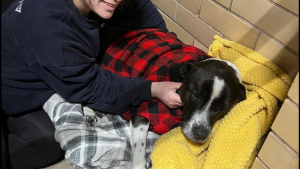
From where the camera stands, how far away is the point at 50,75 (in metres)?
1.55

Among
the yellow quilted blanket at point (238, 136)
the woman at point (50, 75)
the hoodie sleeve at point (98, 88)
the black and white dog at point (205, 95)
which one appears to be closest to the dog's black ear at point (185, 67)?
the black and white dog at point (205, 95)

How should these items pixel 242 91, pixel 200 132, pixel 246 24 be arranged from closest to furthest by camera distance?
pixel 200 132
pixel 242 91
pixel 246 24

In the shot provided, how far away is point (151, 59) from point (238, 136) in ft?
2.36

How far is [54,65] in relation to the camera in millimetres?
1488

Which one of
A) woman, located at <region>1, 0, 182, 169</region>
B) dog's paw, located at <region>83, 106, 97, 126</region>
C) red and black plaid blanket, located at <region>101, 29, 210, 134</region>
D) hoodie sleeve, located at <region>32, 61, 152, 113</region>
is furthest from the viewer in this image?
dog's paw, located at <region>83, 106, 97, 126</region>

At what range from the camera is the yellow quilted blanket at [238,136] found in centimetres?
155

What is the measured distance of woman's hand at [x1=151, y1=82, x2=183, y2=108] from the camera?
165 centimetres

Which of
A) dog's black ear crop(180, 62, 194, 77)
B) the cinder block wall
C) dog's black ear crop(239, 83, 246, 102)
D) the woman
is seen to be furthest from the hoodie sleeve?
the cinder block wall

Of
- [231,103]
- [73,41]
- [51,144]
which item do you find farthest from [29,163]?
[231,103]

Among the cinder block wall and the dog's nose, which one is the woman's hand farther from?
the cinder block wall

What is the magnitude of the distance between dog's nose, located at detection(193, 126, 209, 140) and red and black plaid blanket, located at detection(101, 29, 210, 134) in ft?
0.69

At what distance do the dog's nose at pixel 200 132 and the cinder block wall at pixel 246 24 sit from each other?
554 mm

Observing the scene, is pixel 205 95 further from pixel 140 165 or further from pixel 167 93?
pixel 140 165

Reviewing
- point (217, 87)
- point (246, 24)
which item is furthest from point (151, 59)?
point (246, 24)
